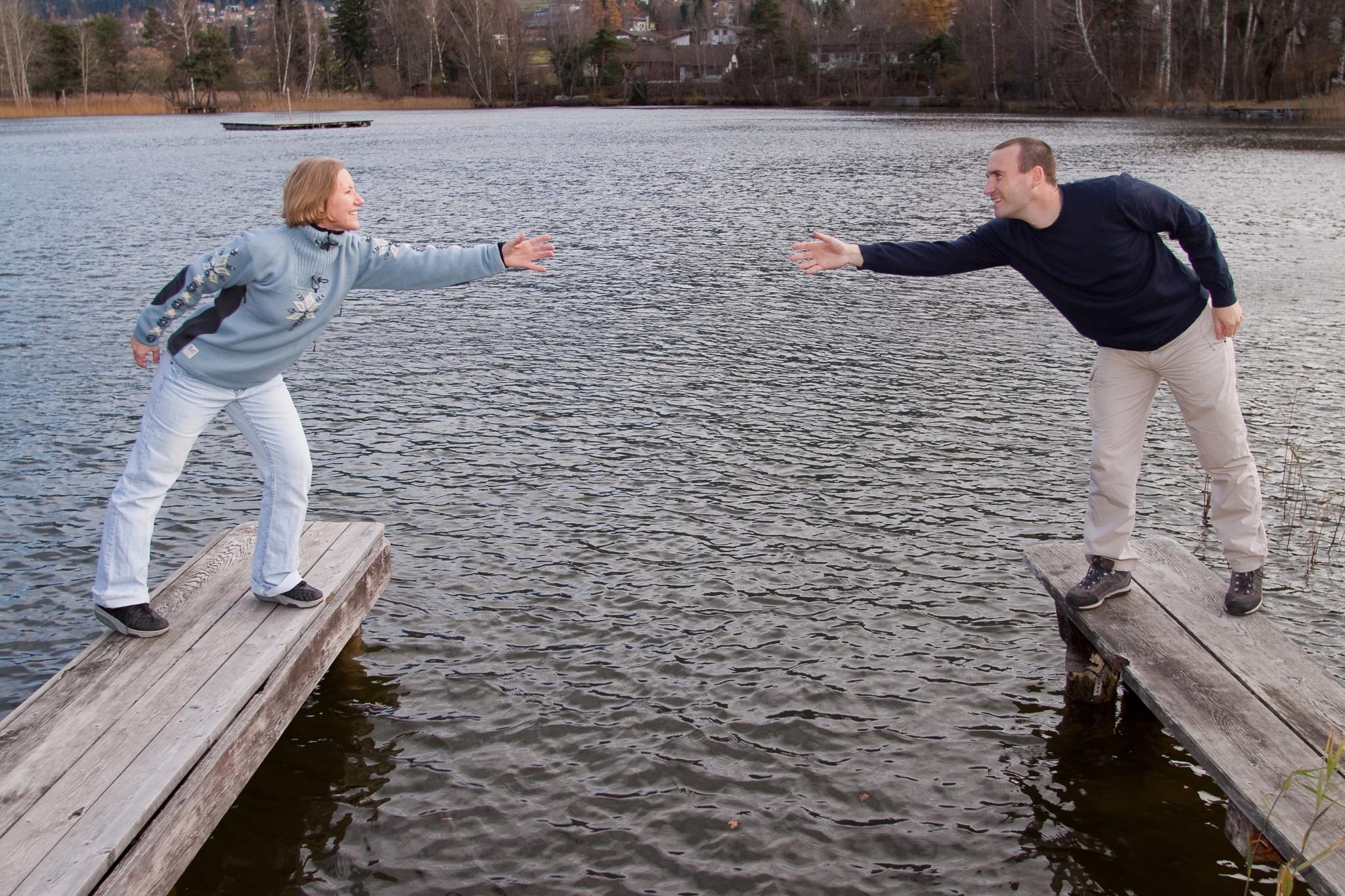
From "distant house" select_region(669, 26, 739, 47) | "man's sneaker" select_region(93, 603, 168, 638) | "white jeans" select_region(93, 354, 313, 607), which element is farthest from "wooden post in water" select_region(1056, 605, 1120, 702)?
"distant house" select_region(669, 26, 739, 47)

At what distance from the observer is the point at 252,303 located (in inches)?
227

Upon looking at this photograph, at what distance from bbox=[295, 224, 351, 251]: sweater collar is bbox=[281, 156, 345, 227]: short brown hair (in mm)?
54

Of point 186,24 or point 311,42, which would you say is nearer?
point 186,24

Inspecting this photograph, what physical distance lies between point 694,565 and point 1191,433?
13.5ft

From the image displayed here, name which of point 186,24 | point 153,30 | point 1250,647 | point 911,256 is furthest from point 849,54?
point 1250,647

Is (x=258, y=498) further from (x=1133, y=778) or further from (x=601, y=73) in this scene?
(x=601, y=73)

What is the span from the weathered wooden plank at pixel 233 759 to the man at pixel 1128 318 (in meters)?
4.05

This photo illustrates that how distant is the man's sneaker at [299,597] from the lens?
6250 millimetres

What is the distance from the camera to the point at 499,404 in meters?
13.8

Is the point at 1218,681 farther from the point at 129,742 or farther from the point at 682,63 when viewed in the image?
the point at 682,63

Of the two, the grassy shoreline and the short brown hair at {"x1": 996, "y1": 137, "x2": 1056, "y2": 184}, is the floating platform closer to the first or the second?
the grassy shoreline

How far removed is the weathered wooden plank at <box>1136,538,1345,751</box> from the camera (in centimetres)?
516

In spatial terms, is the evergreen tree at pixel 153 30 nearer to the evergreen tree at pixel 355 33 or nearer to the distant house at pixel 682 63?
the evergreen tree at pixel 355 33

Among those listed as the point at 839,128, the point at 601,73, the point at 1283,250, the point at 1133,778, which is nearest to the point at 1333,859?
the point at 1133,778
